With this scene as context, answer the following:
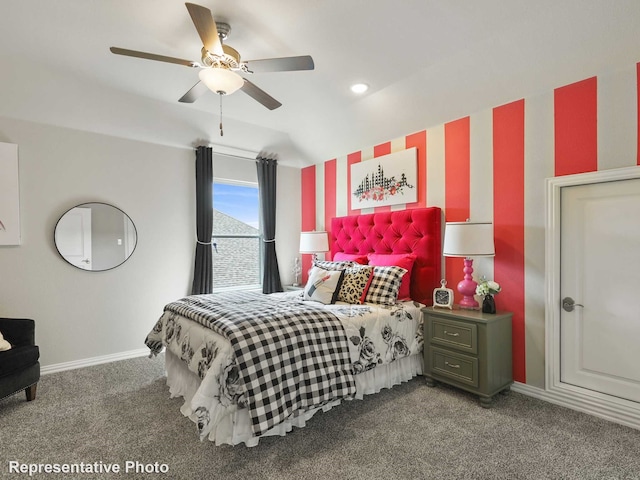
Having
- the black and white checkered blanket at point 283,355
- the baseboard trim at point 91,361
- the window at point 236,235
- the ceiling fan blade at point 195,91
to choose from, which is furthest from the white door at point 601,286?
the baseboard trim at point 91,361

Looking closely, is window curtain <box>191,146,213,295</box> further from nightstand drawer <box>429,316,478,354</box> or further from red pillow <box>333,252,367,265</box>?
nightstand drawer <box>429,316,478,354</box>

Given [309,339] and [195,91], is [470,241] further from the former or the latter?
[195,91]

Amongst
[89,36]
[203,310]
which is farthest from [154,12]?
[203,310]

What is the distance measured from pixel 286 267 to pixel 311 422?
2976mm

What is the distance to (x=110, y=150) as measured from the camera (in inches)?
151

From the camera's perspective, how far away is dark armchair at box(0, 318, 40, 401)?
2.58 meters

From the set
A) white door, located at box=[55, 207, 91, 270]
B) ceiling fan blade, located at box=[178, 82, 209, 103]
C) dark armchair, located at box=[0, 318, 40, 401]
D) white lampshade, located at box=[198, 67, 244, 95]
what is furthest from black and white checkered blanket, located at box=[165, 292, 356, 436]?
→ white door, located at box=[55, 207, 91, 270]

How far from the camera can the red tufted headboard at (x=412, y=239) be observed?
351cm

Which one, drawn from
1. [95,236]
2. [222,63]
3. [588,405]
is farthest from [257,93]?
[588,405]

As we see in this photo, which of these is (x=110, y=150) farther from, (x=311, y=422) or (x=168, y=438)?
(x=311, y=422)

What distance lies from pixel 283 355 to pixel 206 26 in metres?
2.04

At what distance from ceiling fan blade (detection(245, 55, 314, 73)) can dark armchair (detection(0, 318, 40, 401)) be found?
2853mm

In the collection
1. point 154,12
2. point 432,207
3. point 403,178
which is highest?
point 154,12

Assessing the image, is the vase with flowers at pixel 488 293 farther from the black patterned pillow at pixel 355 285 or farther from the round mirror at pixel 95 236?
the round mirror at pixel 95 236
